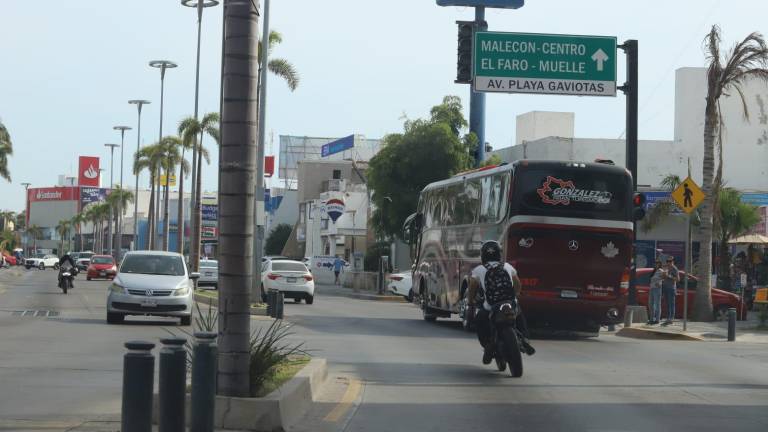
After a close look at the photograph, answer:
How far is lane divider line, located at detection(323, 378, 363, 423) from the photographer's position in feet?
36.4

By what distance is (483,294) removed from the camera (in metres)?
15.6

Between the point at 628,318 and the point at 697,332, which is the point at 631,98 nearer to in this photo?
the point at 628,318

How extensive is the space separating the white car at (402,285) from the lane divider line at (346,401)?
1221 inches

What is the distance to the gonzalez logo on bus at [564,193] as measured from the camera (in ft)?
77.0

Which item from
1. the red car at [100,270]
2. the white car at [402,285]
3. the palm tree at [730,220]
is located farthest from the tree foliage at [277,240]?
the palm tree at [730,220]

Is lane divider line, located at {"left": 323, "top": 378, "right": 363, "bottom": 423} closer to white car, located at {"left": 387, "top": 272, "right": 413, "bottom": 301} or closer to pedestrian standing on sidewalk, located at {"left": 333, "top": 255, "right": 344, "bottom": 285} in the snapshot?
white car, located at {"left": 387, "top": 272, "right": 413, "bottom": 301}

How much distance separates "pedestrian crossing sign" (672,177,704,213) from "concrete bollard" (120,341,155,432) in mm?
20429

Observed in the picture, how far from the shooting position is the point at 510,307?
49.3 feet

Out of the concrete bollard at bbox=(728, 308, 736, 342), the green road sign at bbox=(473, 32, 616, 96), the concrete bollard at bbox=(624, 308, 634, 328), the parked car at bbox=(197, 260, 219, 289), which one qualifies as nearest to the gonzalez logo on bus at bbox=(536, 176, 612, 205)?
the concrete bollard at bbox=(728, 308, 736, 342)

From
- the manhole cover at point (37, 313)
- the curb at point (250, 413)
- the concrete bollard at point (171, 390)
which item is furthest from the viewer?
the manhole cover at point (37, 313)

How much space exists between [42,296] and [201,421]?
3384cm

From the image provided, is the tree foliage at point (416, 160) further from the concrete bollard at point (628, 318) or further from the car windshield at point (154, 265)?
the car windshield at point (154, 265)

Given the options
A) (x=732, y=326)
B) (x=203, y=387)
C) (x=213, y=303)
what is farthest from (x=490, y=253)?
(x=213, y=303)

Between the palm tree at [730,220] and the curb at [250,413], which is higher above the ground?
the palm tree at [730,220]
